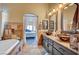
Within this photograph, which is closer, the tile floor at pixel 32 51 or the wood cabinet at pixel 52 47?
the tile floor at pixel 32 51

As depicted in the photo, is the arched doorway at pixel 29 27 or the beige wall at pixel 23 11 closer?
the beige wall at pixel 23 11

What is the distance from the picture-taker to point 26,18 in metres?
2.59

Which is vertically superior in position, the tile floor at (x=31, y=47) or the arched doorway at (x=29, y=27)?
the arched doorway at (x=29, y=27)

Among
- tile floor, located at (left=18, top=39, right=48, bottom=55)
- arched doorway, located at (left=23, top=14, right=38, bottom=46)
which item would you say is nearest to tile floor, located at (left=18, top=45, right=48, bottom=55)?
tile floor, located at (left=18, top=39, right=48, bottom=55)

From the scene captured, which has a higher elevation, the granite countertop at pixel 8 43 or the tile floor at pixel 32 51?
the granite countertop at pixel 8 43

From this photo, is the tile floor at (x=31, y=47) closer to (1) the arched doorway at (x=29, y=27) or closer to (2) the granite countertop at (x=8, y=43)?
(1) the arched doorway at (x=29, y=27)

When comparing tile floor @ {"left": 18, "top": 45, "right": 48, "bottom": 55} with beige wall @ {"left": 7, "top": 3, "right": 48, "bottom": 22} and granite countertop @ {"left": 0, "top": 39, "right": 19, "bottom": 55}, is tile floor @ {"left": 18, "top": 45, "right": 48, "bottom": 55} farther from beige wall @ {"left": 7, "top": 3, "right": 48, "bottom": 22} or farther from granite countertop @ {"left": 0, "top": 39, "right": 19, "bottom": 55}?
beige wall @ {"left": 7, "top": 3, "right": 48, "bottom": 22}

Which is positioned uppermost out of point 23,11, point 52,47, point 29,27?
point 23,11

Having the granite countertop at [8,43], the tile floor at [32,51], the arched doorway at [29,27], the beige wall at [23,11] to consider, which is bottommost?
the tile floor at [32,51]

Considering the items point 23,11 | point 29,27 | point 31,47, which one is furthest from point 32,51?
point 23,11

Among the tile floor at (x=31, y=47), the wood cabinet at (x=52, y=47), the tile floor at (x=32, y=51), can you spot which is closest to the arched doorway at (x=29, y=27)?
the tile floor at (x=31, y=47)

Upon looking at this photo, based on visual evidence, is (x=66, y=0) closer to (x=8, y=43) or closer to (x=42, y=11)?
(x=42, y=11)

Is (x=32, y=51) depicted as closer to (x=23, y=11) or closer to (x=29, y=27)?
(x=29, y=27)

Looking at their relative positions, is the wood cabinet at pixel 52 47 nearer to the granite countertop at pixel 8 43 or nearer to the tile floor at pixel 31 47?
the tile floor at pixel 31 47
